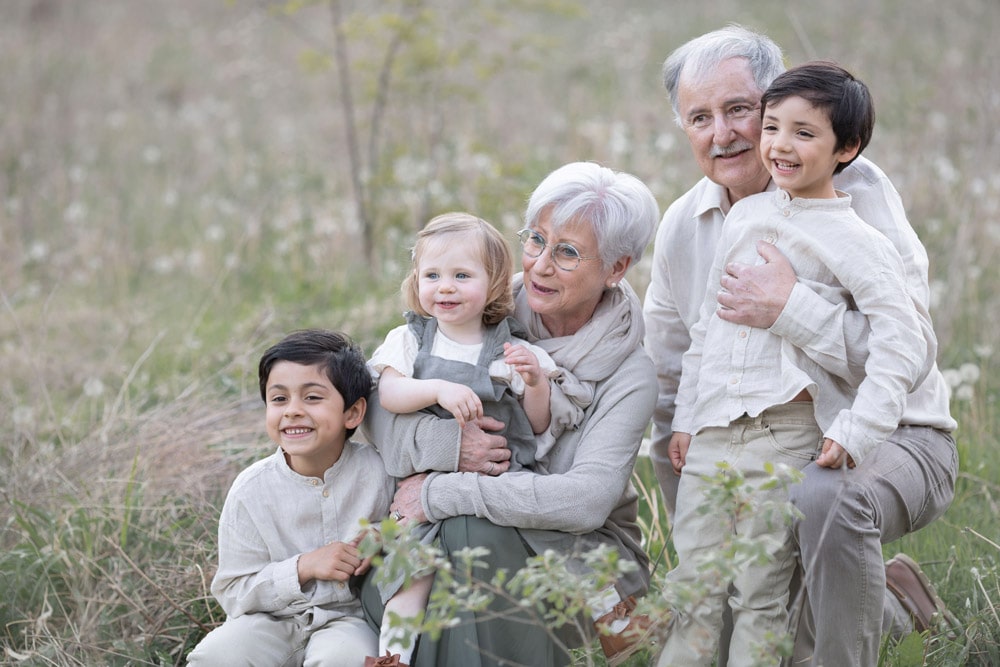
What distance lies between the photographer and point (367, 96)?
329 inches

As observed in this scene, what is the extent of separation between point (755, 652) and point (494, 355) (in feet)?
4.09

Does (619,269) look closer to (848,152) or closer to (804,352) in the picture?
(804,352)

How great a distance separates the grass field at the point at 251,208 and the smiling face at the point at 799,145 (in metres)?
1.52

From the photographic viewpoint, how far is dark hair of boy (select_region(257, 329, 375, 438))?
3371 mm

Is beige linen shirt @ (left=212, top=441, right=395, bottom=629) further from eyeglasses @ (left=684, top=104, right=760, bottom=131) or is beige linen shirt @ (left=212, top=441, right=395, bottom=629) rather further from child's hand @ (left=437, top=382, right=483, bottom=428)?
eyeglasses @ (left=684, top=104, right=760, bottom=131)

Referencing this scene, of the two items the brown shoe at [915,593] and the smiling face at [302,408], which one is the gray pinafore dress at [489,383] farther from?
the brown shoe at [915,593]

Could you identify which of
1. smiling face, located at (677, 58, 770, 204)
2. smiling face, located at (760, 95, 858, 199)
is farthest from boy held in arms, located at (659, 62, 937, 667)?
smiling face, located at (677, 58, 770, 204)

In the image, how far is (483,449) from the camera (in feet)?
11.0

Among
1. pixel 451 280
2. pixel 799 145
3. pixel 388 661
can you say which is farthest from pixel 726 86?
pixel 388 661

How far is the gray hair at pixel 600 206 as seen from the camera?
11.3ft

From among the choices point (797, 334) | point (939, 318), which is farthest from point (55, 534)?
point (939, 318)

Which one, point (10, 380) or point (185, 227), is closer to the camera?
point (10, 380)

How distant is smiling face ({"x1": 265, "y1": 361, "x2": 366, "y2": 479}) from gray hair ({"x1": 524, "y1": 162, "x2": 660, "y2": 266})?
0.81 m

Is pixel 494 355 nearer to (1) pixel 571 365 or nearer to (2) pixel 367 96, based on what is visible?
(1) pixel 571 365
